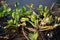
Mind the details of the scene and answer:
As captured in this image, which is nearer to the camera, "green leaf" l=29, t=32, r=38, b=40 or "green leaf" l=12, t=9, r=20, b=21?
"green leaf" l=29, t=32, r=38, b=40

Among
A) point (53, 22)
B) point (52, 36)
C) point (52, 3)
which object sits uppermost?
point (52, 3)

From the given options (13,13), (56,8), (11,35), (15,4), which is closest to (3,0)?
(15,4)

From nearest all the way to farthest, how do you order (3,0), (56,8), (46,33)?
1. (46,33)
2. (56,8)
3. (3,0)

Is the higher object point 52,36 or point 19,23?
point 19,23

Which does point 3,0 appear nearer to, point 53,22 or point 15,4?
point 15,4

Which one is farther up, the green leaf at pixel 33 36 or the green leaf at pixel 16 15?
the green leaf at pixel 16 15

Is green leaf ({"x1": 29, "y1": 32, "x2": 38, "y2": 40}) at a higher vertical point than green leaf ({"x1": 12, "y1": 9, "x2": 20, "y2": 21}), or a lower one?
lower

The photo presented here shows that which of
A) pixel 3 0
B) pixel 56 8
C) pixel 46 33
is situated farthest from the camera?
pixel 3 0

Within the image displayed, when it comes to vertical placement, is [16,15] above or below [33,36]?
above

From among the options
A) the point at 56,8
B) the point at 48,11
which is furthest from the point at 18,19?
the point at 56,8

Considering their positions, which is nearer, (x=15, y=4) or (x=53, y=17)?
(x=53, y=17)

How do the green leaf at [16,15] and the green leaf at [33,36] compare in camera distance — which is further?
the green leaf at [16,15]
